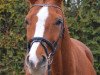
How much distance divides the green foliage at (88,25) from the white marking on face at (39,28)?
4.07 m

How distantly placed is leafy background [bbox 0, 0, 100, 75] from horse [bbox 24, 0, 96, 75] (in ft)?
11.5

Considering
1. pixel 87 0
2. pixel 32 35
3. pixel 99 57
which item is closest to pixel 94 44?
pixel 99 57

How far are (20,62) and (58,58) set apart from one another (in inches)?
146

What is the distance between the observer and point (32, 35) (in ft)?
13.3

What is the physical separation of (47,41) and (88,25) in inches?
169

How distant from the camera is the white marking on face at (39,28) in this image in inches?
151

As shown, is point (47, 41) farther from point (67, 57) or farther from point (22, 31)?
point (22, 31)

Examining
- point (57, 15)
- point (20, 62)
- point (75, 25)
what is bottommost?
point (20, 62)

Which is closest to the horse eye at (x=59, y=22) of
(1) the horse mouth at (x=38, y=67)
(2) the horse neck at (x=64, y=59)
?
(2) the horse neck at (x=64, y=59)

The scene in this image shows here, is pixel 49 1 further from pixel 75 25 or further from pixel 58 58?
pixel 75 25

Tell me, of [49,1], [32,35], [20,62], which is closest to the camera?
[32,35]

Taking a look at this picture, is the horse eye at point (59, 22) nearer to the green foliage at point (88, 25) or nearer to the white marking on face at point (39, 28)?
the white marking on face at point (39, 28)

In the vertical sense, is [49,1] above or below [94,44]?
above

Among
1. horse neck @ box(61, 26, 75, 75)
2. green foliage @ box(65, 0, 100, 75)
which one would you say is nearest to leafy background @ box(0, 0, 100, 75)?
green foliage @ box(65, 0, 100, 75)
